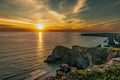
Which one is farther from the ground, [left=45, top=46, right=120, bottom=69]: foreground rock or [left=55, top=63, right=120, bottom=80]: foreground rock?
[left=55, top=63, right=120, bottom=80]: foreground rock

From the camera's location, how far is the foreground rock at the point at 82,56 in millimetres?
42244

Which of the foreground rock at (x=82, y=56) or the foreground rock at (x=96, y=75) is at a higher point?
the foreground rock at (x=96, y=75)

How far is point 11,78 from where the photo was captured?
36.9 meters

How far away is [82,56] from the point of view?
46.8 m

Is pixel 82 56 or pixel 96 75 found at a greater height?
pixel 96 75

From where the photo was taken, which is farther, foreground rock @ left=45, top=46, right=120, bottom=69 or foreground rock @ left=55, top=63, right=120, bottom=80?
foreground rock @ left=45, top=46, right=120, bottom=69

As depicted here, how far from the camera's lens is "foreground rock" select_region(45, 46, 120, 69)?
42.2m

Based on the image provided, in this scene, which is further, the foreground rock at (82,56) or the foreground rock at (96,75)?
the foreground rock at (82,56)

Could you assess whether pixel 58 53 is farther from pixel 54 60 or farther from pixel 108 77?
pixel 108 77

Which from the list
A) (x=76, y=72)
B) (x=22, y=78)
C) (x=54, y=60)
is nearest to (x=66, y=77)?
(x=76, y=72)

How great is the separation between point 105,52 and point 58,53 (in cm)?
1713

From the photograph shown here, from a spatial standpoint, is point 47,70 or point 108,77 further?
point 47,70

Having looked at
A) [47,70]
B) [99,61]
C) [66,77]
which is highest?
[66,77]

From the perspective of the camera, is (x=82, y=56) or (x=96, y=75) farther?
(x=82, y=56)
